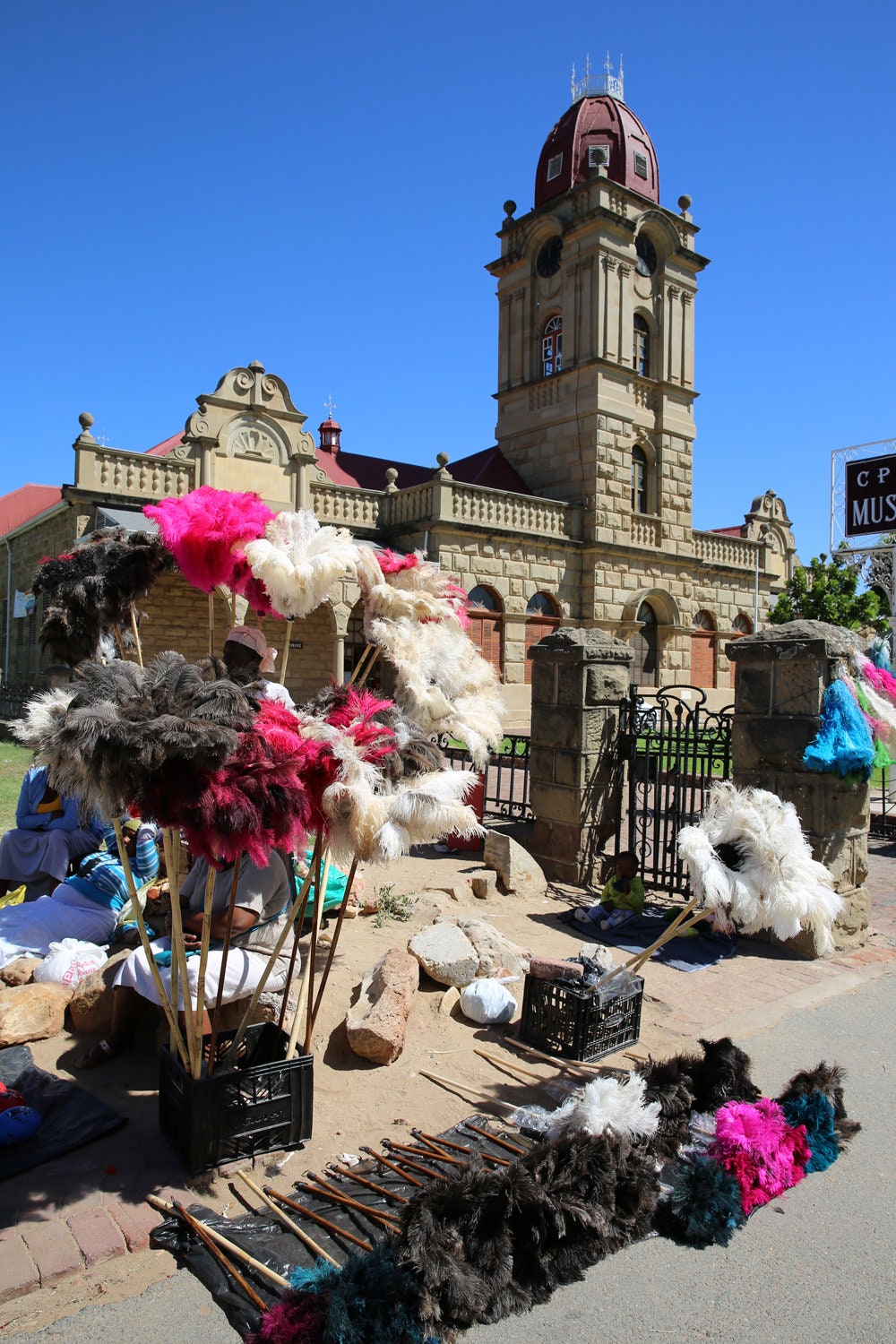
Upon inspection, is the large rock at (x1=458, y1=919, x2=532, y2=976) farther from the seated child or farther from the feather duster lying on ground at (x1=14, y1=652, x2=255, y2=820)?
the feather duster lying on ground at (x1=14, y1=652, x2=255, y2=820)

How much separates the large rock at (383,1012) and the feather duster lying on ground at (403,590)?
5.97 feet

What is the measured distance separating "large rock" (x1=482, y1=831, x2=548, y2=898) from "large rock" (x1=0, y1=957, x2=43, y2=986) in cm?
390

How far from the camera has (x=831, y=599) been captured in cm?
2192

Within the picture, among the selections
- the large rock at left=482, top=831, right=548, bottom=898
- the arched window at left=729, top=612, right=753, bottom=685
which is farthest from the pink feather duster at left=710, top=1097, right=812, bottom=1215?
the arched window at left=729, top=612, right=753, bottom=685

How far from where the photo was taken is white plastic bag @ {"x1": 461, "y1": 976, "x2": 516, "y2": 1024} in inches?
182

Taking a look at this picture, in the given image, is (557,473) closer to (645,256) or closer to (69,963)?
(645,256)

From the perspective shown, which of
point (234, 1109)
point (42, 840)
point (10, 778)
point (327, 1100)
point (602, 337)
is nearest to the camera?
point (234, 1109)

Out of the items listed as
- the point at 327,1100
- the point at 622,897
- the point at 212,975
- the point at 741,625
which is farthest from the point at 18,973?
the point at 741,625

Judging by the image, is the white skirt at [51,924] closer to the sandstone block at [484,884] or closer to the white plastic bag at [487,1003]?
the white plastic bag at [487,1003]

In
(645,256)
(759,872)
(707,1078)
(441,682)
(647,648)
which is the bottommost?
(707,1078)

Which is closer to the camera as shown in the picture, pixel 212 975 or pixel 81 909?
pixel 212 975

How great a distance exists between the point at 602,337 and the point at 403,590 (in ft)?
64.0

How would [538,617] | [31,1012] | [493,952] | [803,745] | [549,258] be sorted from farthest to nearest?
[549,258]
[538,617]
[803,745]
[493,952]
[31,1012]

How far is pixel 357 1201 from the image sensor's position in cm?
293
